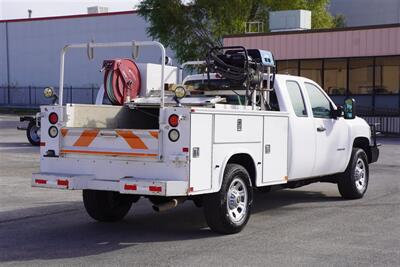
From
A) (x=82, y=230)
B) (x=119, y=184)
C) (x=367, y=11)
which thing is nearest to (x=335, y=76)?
(x=367, y=11)

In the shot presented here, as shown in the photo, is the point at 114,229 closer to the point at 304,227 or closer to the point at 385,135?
the point at 304,227

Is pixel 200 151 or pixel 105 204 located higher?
pixel 200 151

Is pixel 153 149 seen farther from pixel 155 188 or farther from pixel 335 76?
pixel 335 76

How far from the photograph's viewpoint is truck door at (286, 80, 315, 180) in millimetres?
9305

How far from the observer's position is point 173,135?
24.2ft

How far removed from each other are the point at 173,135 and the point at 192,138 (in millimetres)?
216

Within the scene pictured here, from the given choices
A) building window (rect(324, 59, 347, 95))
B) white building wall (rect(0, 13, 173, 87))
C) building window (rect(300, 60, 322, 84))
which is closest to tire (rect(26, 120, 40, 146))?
building window (rect(300, 60, 322, 84))

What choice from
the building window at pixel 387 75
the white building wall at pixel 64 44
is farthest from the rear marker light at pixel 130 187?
the white building wall at pixel 64 44

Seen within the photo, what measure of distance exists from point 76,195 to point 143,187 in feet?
15.1

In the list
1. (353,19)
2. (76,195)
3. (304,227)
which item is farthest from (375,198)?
(353,19)

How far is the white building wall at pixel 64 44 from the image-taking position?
179ft

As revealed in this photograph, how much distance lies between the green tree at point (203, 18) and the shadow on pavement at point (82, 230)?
29.7 m

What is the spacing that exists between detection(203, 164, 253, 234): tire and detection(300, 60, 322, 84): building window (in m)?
25.7

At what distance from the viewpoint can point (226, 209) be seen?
7883mm
